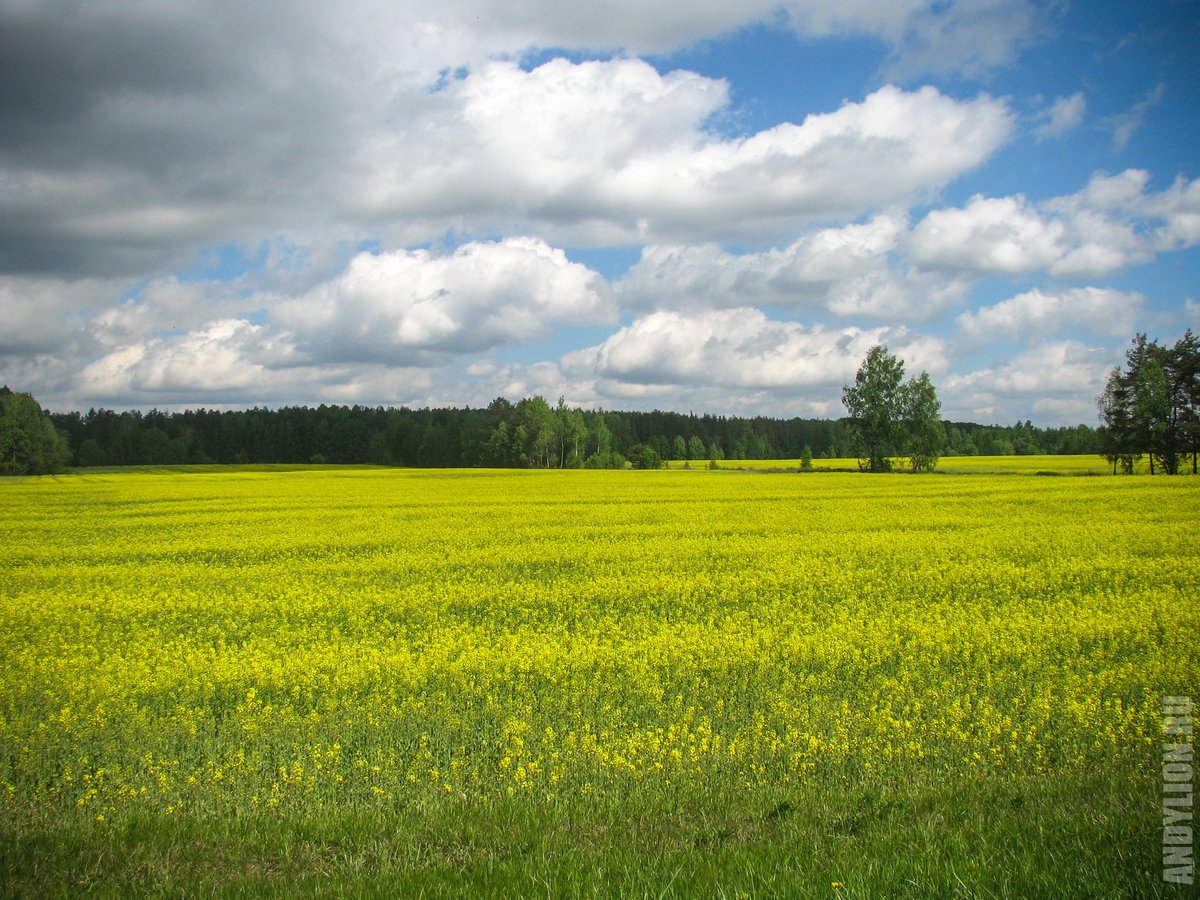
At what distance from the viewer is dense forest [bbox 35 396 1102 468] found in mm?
100438

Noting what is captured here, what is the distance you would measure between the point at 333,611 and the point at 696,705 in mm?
8240

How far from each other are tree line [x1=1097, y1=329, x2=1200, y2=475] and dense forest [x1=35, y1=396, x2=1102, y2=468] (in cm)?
386

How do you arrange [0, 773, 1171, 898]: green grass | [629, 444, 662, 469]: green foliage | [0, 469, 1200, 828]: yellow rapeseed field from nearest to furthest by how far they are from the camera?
[0, 773, 1171, 898]: green grass → [0, 469, 1200, 828]: yellow rapeseed field → [629, 444, 662, 469]: green foliage

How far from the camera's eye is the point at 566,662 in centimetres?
1009

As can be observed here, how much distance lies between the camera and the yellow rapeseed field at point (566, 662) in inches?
273

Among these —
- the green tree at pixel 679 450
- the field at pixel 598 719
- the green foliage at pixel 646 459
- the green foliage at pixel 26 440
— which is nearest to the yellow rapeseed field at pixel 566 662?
the field at pixel 598 719

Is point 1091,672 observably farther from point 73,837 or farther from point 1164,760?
point 73,837

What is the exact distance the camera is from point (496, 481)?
54.2m

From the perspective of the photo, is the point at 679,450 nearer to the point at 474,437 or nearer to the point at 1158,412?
the point at 474,437

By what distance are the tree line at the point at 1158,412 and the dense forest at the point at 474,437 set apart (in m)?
3.86

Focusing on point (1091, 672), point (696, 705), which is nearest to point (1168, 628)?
point (1091, 672)

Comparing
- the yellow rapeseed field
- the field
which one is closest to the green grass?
the field

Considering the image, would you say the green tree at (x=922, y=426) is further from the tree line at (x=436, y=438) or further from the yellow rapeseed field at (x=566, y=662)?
the yellow rapeseed field at (x=566, y=662)

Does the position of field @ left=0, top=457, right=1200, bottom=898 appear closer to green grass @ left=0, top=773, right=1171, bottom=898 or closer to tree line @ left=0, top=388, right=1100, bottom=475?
green grass @ left=0, top=773, right=1171, bottom=898
